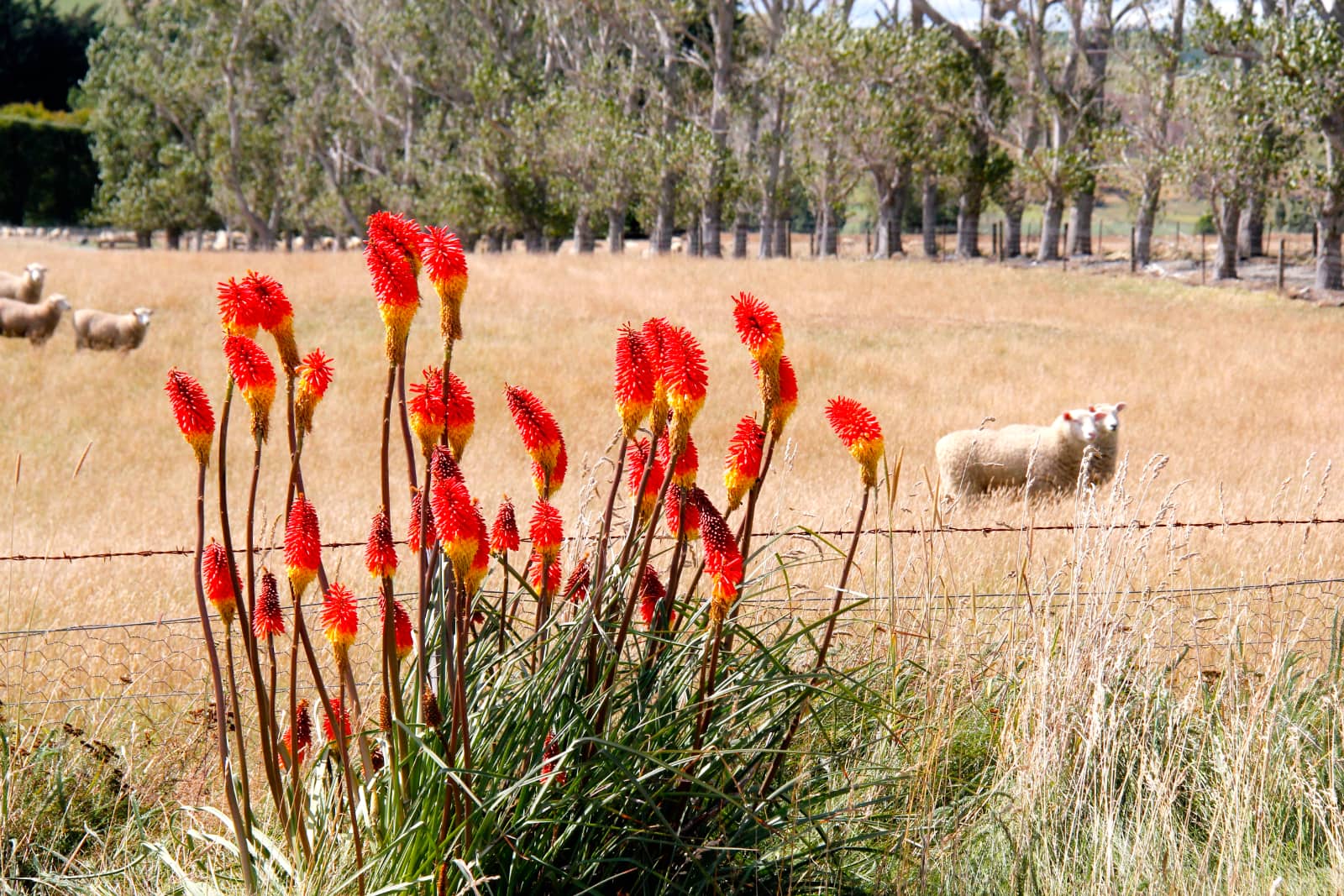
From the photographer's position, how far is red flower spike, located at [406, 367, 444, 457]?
89.5 inches

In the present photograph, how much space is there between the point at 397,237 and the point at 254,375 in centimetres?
36

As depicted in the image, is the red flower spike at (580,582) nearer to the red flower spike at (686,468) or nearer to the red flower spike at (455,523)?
the red flower spike at (686,468)

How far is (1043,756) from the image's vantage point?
11.2ft

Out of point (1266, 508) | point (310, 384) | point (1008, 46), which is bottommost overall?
point (1266, 508)

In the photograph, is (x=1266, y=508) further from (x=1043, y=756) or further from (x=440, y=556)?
(x=440, y=556)

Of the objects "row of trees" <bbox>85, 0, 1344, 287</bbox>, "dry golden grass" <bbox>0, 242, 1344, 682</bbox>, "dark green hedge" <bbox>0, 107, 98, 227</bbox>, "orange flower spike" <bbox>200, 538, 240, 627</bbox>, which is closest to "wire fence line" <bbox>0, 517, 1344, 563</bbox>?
"dry golden grass" <bbox>0, 242, 1344, 682</bbox>

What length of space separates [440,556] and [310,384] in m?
0.49

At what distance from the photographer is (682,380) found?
2.17 m

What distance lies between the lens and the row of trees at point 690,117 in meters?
30.3

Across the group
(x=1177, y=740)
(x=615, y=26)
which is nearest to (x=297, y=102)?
(x=615, y=26)

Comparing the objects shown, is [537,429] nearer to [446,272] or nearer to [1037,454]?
[446,272]

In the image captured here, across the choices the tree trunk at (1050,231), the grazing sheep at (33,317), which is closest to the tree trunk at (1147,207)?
the tree trunk at (1050,231)

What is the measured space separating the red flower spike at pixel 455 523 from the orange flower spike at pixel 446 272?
0.27 m

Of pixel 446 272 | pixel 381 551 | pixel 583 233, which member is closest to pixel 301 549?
pixel 381 551
